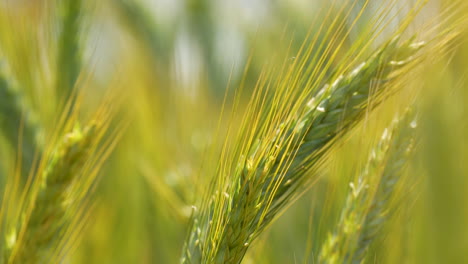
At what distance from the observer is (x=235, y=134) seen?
4.37 feet

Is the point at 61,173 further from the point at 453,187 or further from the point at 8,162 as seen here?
the point at 453,187

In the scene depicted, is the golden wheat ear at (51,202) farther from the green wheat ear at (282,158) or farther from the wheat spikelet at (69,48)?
the wheat spikelet at (69,48)

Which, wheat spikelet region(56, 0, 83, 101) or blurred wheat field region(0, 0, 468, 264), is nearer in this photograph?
blurred wheat field region(0, 0, 468, 264)

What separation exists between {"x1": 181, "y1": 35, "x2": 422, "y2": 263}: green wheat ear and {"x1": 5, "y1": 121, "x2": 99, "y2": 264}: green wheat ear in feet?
0.70

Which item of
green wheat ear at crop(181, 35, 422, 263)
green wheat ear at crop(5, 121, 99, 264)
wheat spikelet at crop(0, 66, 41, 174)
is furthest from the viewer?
wheat spikelet at crop(0, 66, 41, 174)

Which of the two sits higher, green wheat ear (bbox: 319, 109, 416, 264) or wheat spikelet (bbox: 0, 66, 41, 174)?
green wheat ear (bbox: 319, 109, 416, 264)

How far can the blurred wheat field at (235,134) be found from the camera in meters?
0.71

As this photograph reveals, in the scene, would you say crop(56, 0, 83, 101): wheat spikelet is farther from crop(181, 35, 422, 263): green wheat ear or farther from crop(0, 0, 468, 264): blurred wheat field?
crop(181, 35, 422, 263): green wheat ear

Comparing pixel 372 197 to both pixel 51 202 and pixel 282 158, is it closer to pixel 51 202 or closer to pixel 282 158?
pixel 282 158

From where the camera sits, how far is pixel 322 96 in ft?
2.35

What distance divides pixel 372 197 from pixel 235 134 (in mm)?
609

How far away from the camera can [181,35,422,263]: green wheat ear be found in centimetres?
67

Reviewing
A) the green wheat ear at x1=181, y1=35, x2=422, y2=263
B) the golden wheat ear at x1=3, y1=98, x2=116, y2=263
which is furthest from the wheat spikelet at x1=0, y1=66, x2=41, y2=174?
the green wheat ear at x1=181, y1=35, x2=422, y2=263

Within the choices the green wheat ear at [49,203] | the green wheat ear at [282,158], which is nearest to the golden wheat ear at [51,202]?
the green wheat ear at [49,203]
